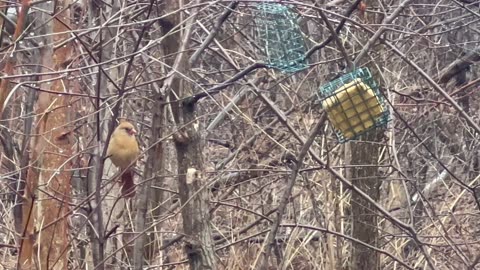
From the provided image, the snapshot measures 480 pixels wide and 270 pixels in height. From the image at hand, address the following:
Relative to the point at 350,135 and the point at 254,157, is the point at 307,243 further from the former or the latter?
the point at 350,135

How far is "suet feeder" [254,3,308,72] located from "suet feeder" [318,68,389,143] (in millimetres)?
193

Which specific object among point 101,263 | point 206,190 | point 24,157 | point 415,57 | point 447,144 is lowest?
point 101,263

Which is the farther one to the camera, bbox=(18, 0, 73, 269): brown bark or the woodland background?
bbox=(18, 0, 73, 269): brown bark

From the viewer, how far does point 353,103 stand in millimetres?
3680

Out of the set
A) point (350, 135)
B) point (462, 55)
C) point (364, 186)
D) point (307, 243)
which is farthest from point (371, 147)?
point (462, 55)

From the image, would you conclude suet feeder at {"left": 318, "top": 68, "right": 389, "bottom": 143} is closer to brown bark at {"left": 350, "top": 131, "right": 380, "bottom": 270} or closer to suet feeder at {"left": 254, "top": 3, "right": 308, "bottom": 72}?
suet feeder at {"left": 254, "top": 3, "right": 308, "bottom": 72}

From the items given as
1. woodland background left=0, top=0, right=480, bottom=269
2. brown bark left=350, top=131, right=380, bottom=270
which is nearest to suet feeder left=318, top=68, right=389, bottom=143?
woodland background left=0, top=0, right=480, bottom=269

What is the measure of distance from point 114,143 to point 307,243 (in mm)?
2036

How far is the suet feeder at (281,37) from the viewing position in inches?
148

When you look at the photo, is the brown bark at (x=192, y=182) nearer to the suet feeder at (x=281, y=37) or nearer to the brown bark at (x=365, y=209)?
the suet feeder at (x=281, y=37)

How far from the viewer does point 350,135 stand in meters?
3.82

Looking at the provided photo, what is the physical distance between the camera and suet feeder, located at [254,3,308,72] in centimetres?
376

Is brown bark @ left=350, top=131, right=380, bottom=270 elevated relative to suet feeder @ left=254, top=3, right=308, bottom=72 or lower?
lower

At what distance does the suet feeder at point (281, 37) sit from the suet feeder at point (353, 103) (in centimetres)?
19
